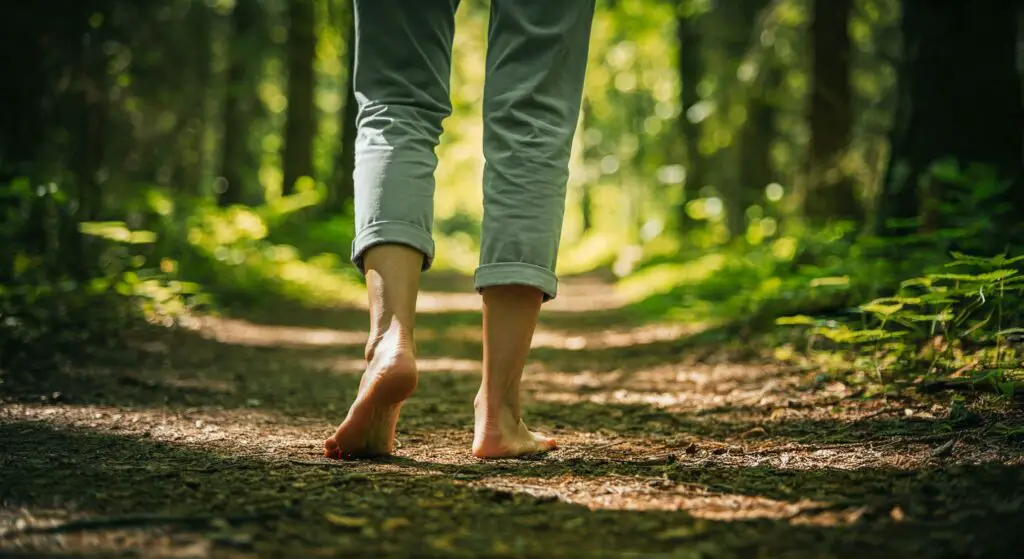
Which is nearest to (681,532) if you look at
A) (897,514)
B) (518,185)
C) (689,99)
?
(897,514)

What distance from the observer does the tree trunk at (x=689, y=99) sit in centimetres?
1353

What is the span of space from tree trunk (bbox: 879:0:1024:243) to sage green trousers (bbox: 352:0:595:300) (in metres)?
2.95

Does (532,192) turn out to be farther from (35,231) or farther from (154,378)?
(35,231)

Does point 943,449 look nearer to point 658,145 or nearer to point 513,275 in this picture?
point 513,275

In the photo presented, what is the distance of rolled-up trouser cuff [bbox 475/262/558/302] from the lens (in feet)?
7.14

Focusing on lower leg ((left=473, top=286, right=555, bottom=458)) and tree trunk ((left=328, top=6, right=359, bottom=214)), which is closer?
lower leg ((left=473, top=286, right=555, bottom=458))

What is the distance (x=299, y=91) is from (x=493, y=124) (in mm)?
12528

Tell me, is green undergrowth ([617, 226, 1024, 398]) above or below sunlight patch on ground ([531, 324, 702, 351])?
above

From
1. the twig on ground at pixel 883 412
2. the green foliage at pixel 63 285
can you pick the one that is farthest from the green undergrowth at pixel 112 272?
the twig on ground at pixel 883 412

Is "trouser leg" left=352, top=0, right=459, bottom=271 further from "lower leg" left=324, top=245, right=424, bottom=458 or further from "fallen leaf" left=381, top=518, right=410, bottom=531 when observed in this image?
"fallen leaf" left=381, top=518, right=410, bottom=531

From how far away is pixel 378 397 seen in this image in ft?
6.79

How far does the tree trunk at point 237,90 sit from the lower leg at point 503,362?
443 inches

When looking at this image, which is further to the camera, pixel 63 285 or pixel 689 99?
pixel 689 99

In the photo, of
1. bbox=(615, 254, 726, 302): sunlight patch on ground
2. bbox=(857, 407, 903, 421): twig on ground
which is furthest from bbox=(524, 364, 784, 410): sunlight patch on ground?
bbox=(615, 254, 726, 302): sunlight patch on ground
